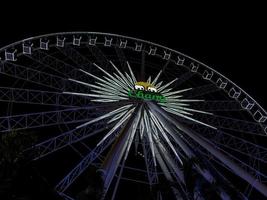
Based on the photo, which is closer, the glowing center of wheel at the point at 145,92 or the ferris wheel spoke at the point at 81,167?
the ferris wheel spoke at the point at 81,167

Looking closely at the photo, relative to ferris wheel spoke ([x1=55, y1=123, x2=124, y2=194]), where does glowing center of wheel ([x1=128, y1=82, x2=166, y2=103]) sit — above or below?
above

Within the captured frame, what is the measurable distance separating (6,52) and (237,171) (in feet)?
39.4

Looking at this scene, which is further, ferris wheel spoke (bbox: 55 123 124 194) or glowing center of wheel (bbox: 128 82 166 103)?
glowing center of wheel (bbox: 128 82 166 103)

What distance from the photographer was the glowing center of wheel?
26.1 meters

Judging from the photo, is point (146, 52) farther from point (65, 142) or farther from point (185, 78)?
point (65, 142)

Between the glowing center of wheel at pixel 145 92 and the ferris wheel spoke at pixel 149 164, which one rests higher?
the glowing center of wheel at pixel 145 92

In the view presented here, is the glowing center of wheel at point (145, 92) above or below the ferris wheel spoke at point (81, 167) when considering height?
above

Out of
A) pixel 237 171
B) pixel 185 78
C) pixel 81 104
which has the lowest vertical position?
pixel 237 171

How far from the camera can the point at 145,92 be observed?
26.4 m

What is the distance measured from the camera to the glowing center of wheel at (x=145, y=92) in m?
26.1

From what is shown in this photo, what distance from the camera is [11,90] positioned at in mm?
24312

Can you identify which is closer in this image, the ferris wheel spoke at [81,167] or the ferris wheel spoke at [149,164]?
the ferris wheel spoke at [81,167]

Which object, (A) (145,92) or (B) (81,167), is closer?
(B) (81,167)

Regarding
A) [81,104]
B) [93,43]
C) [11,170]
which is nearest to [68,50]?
[93,43]
